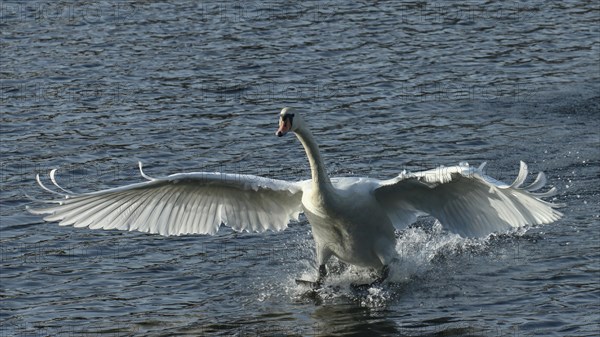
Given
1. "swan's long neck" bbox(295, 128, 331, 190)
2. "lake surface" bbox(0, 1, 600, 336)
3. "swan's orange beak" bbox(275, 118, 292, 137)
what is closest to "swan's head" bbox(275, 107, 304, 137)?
"swan's orange beak" bbox(275, 118, 292, 137)

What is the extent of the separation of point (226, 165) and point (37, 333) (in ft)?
16.9

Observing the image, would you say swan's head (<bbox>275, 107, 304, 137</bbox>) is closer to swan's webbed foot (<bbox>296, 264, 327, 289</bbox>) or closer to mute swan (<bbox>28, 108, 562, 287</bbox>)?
mute swan (<bbox>28, 108, 562, 287</bbox>)

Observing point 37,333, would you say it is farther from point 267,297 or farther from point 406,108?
point 406,108

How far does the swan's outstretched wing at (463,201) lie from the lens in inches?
462

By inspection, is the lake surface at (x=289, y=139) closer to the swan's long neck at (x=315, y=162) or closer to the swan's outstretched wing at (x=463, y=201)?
the swan's outstretched wing at (x=463, y=201)

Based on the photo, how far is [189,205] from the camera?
1323cm

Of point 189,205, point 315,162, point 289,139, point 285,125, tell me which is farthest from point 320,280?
point 289,139

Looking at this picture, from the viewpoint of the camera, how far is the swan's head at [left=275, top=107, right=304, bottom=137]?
11.9m

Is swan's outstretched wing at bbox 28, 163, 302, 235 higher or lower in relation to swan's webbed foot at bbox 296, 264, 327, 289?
higher

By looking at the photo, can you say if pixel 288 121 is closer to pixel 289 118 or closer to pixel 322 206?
pixel 289 118

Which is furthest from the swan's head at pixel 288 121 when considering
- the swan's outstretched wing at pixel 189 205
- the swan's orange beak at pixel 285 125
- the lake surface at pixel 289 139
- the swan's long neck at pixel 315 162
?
the lake surface at pixel 289 139

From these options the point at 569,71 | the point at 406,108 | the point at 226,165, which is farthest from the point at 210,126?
the point at 569,71

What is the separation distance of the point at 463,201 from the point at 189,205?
293 centimetres

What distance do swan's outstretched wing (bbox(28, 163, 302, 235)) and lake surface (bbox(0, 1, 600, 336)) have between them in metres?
0.74
